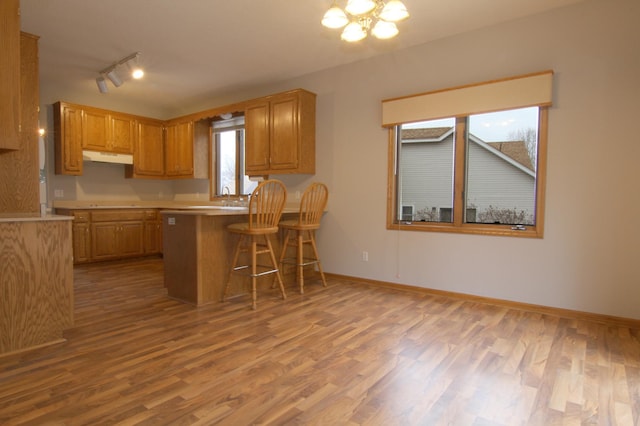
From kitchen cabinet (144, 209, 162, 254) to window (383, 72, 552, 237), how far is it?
12.6ft

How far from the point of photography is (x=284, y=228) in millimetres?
4012

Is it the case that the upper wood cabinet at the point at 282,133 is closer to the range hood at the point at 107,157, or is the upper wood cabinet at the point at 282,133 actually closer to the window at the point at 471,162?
the window at the point at 471,162

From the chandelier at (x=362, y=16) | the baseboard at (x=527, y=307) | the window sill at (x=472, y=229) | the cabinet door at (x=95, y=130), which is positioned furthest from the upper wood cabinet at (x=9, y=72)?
the cabinet door at (x=95, y=130)

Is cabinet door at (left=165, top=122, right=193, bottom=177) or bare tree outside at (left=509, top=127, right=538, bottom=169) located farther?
cabinet door at (left=165, top=122, right=193, bottom=177)

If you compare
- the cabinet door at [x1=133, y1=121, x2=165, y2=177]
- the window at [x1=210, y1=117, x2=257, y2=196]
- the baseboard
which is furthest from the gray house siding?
the cabinet door at [x1=133, y1=121, x2=165, y2=177]

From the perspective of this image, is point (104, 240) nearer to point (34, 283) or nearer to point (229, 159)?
point (229, 159)

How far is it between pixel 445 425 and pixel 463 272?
2.18 meters

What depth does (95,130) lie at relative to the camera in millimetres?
5418

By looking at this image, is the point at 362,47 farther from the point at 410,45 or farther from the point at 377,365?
the point at 377,365

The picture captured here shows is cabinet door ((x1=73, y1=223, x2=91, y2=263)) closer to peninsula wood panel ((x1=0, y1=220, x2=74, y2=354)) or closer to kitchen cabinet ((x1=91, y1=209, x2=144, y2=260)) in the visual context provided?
kitchen cabinet ((x1=91, y1=209, x2=144, y2=260))

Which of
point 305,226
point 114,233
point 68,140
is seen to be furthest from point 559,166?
point 68,140

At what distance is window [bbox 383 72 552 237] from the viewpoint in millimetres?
3240

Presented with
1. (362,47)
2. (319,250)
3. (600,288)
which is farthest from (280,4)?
(600,288)

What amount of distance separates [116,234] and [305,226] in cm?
328
